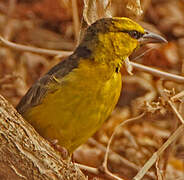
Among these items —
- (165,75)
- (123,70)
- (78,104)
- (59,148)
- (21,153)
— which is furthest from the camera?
(123,70)

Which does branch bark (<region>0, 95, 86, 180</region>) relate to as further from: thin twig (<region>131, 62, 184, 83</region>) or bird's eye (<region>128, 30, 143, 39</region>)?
thin twig (<region>131, 62, 184, 83</region>)

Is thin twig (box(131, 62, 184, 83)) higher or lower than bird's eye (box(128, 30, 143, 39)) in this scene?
lower

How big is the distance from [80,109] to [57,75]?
12.9 inches

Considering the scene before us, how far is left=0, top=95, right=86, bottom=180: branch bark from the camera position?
2.68m

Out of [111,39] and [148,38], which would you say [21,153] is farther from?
[148,38]

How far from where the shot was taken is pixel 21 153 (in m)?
2.71

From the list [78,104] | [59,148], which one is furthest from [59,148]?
[78,104]

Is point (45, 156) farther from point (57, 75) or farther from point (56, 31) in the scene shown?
point (56, 31)

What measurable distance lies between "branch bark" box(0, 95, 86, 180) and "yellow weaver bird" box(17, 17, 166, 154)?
16.7 inches

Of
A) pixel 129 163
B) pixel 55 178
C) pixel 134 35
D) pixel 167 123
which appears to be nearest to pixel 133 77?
pixel 167 123

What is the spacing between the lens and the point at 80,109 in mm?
3199

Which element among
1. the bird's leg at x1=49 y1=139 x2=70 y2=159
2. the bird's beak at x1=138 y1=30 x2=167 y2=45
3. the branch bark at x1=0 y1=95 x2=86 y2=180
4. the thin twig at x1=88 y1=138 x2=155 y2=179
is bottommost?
the thin twig at x1=88 y1=138 x2=155 y2=179

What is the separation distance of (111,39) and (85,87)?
451mm

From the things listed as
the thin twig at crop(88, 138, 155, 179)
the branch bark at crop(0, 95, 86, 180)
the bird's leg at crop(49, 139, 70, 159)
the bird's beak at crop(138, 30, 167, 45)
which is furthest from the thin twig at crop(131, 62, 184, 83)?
the thin twig at crop(88, 138, 155, 179)
